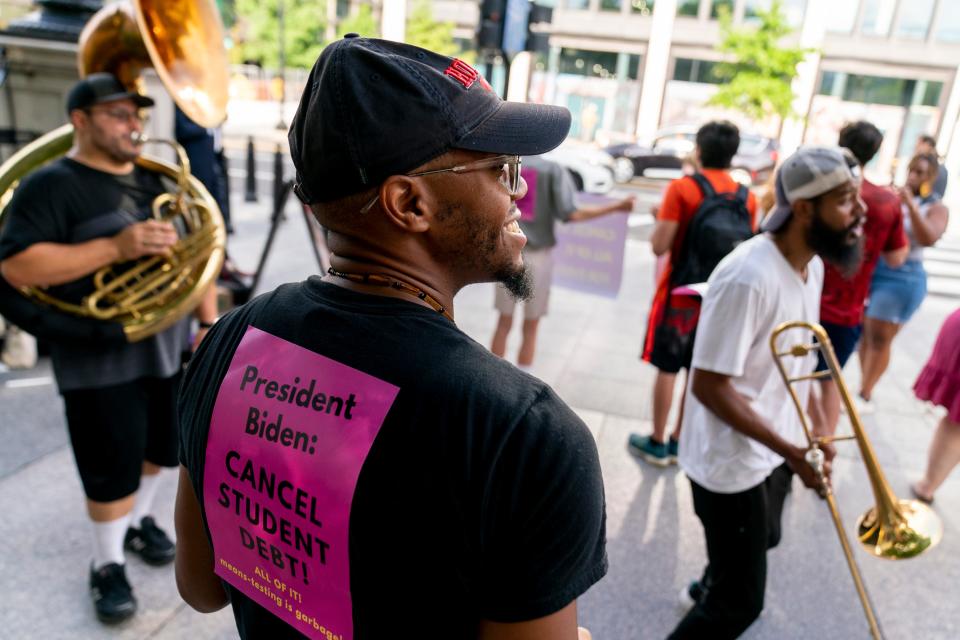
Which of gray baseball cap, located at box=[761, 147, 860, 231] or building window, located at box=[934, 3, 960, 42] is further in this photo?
building window, located at box=[934, 3, 960, 42]

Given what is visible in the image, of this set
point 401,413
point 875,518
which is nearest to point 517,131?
point 401,413

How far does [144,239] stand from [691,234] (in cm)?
277

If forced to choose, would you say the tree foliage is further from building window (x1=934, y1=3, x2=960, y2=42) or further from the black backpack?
the black backpack

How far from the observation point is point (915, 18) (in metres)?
25.1

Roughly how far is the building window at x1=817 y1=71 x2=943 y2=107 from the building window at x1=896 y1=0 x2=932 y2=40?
5.32 feet

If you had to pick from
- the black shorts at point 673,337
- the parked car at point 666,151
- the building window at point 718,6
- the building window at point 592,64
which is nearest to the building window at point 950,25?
the building window at point 718,6

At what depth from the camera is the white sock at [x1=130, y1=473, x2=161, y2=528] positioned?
3006 millimetres

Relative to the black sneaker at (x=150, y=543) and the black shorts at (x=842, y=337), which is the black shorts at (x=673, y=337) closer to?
the black shorts at (x=842, y=337)

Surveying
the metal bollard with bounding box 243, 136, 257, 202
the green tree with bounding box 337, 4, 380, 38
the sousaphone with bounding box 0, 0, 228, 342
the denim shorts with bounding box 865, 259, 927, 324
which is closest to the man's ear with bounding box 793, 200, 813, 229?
the sousaphone with bounding box 0, 0, 228, 342

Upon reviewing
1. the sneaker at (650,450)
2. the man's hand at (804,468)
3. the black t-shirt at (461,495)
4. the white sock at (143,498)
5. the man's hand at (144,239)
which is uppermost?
the black t-shirt at (461,495)

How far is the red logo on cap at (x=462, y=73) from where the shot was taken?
3.44 ft

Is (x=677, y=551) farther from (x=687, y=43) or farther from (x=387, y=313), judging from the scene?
(x=687, y=43)

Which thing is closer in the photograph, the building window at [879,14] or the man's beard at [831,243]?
the man's beard at [831,243]

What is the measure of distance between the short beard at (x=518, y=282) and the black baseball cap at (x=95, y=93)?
2.08m
